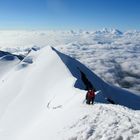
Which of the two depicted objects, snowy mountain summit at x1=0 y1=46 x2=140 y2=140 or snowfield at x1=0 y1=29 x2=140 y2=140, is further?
snowy mountain summit at x1=0 y1=46 x2=140 y2=140

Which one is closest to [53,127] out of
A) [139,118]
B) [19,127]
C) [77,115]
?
[77,115]

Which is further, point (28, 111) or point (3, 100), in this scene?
point (3, 100)

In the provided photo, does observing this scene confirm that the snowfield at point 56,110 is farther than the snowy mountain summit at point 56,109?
No

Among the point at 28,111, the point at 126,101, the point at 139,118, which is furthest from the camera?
the point at 126,101

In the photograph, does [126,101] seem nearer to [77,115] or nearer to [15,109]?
[15,109]

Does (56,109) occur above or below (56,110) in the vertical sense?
below

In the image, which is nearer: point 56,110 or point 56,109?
point 56,110

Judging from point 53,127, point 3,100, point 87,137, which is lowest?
point 3,100

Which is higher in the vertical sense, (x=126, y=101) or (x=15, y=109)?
(x=15, y=109)
